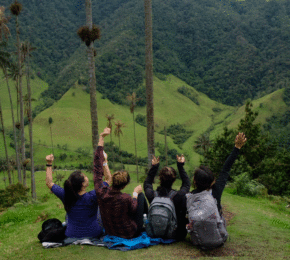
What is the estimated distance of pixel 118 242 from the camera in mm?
4727

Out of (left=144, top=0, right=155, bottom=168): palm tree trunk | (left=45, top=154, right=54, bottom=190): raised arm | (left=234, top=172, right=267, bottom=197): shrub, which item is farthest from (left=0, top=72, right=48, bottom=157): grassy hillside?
(left=45, top=154, right=54, bottom=190): raised arm

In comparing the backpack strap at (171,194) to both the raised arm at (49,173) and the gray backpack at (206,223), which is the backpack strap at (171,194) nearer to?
the gray backpack at (206,223)

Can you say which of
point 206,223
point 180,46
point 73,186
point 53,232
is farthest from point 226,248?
point 180,46

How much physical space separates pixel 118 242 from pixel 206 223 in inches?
60.5

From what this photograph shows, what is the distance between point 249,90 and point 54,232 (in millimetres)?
142334

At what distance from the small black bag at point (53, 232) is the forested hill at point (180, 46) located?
11502 centimetres

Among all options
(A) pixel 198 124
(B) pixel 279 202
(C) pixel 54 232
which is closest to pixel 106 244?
(C) pixel 54 232

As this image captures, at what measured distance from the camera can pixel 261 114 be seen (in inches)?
3797

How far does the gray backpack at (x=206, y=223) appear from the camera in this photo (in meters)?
4.29

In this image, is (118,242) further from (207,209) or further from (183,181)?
(207,209)

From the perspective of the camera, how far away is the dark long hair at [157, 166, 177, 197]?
471 centimetres

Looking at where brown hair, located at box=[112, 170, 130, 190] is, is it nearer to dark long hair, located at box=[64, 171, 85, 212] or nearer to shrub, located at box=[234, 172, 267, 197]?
dark long hair, located at box=[64, 171, 85, 212]

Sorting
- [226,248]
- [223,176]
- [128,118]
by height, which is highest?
[128,118]

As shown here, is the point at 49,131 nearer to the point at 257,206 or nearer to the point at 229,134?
the point at 229,134
